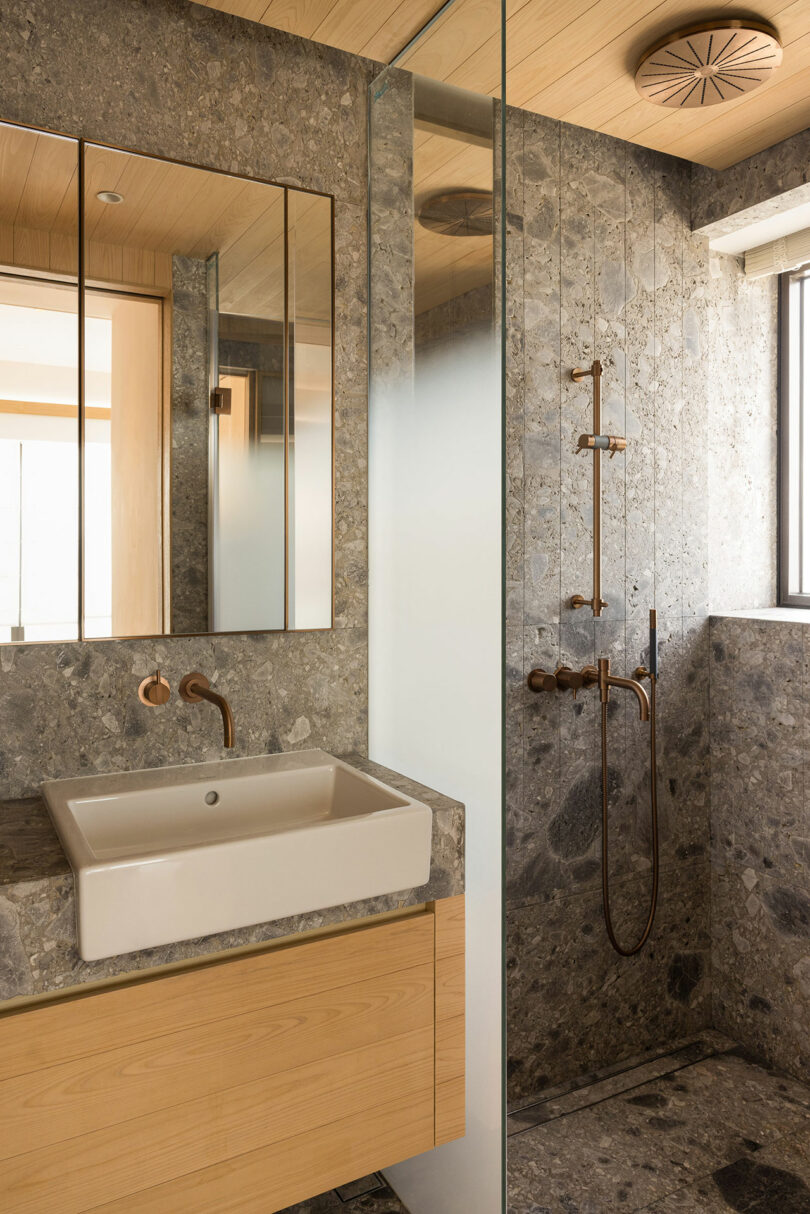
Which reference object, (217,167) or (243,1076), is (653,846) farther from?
(217,167)

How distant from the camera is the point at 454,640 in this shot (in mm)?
1757

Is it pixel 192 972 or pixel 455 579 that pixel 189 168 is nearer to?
pixel 455 579

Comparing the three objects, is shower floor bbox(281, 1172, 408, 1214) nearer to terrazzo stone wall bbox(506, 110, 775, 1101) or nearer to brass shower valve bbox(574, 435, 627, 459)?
terrazzo stone wall bbox(506, 110, 775, 1101)

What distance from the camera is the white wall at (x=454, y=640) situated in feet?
5.32

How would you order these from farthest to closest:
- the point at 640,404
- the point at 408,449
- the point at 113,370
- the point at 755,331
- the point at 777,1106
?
the point at 755,331 < the point at 640,404 < the point at 777,1106 < the point at 408,449 < the point at 113,370

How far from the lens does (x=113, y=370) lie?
1734 mm

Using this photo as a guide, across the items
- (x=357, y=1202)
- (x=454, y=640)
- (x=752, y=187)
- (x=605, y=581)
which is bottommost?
(x=357, y=1202)

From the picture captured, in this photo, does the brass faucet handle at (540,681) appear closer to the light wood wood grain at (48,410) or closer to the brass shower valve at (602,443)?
the brass shower valve at (602,443)

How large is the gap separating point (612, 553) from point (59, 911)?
5.76 feet

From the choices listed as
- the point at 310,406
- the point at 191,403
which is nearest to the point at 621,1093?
the point at 310,406

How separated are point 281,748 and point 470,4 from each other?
1564 millimetres

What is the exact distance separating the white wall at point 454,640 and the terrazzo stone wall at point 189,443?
42cm

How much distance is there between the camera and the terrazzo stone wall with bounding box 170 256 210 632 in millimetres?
1811

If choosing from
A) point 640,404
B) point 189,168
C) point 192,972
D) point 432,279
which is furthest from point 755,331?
point 192,972
